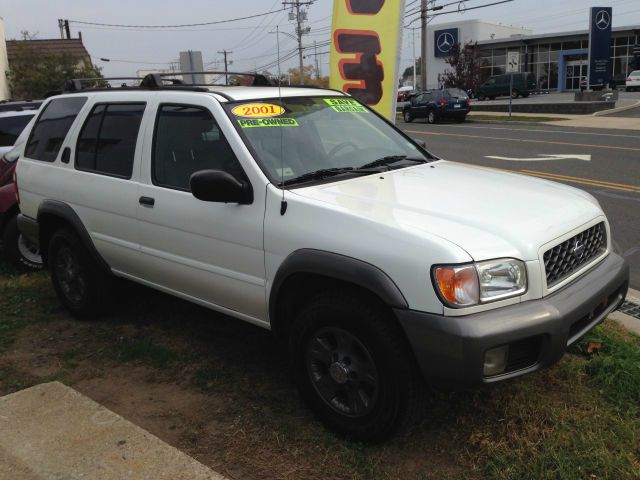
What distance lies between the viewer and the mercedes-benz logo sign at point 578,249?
121 inches

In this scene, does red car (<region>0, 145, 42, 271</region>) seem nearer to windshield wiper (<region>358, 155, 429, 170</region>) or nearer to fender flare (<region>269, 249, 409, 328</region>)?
windshield wiper (<region>358, 155, 429, 170</region>)

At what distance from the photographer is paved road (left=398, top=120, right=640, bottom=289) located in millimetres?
7758

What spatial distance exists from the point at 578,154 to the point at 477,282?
12.8 m

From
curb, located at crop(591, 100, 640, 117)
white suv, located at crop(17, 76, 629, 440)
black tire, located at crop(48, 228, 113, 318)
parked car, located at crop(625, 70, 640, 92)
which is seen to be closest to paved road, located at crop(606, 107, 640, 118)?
curb, located at crop(591, 100, 640, 117)

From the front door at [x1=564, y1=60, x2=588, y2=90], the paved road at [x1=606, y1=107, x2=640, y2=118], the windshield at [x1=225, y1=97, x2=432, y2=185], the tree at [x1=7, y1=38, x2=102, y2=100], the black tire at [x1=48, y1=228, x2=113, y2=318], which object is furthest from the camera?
the front door at [x1=564, y1=60, x2=588, y2=90]

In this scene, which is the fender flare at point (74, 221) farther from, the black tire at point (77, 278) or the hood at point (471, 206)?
the hood at point (471, 206)

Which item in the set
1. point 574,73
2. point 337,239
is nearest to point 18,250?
point 337,239

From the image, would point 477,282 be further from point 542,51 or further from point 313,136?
point 542,51

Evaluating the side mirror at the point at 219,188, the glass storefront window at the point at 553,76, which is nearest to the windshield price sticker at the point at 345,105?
the side mirror at the point at 219,188

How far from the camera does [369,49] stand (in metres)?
7.08

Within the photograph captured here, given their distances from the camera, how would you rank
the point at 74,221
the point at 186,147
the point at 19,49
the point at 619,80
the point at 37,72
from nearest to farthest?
the point at 186,147 < the point at 74,221 < the point at 37,72 < the point at 19,49 < the point at 619,80

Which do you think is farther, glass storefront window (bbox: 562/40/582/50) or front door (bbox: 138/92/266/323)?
glass storefront window (bbox: 562/40/582/50)

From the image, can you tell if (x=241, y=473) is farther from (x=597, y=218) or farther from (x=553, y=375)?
(x=597, y=218)

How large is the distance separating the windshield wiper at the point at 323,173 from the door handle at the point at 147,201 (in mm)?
→ 1067
